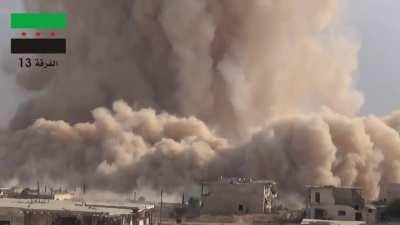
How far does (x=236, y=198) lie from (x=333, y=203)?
3.62m

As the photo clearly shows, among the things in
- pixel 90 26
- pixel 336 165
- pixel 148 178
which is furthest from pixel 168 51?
pixel 336 165

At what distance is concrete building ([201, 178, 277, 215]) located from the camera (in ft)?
94.1

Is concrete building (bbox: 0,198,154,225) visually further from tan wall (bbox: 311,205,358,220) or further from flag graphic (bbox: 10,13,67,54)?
tan wall (bbox: 311,205,358,220)

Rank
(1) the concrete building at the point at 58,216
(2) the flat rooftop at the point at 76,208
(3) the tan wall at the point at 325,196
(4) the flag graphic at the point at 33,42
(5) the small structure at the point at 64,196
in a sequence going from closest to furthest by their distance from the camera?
(1) the concrete building at the point at 58,216, (2) the flat rooftop at the point at 76,208, (4) the flag graphic at the point at 33,42, (5) the small structure at the point at 64,196, (3) the tan wall at the point at 325,196

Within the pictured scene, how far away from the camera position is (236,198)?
28.8m

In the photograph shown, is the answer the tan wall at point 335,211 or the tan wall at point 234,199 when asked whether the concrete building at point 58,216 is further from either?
the tan wall at point 234,199

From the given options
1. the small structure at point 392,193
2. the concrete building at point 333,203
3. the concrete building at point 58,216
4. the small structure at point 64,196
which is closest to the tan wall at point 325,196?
the concrete building at point 333,203

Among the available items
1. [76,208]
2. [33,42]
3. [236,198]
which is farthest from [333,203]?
[76,208]

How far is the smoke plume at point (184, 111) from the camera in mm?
33094

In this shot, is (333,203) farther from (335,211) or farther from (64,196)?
(64,196)

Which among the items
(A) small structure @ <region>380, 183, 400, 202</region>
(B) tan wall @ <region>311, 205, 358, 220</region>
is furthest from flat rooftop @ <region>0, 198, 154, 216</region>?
(A) small structure @ <region>380, 183, 400, 202</region>

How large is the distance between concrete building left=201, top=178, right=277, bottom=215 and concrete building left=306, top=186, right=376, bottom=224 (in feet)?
7.49

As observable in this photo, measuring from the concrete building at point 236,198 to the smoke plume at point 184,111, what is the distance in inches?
131

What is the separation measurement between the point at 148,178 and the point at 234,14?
9.56m
